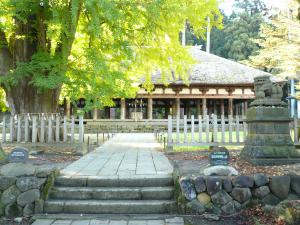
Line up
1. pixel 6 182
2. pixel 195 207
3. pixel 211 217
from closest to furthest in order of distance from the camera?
pixel 211 217 < pixel 195 207 < pixel 6 182

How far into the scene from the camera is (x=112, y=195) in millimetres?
5586

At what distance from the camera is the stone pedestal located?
738 centimetres

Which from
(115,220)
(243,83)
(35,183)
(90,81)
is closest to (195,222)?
(115,220)

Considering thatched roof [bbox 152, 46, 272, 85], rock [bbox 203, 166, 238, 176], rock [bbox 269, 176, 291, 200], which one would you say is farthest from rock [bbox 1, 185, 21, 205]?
thatched roof [bbox 152, 46, 272, 85]

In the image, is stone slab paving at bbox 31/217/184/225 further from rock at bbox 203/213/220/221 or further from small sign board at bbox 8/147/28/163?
small sign board at bbox 8/147/28/163

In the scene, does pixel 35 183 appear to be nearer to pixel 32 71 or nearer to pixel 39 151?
pixel 39 151

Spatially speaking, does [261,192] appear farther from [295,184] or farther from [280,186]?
[295,184]

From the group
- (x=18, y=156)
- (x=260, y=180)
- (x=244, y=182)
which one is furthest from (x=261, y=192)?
(x=18, y=156)

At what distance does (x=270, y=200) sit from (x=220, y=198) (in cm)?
81

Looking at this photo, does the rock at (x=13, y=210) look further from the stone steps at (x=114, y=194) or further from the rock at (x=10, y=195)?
the stone steps at (x=114, y=194)

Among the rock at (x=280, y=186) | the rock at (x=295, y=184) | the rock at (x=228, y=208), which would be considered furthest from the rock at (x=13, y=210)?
the rock at (x=295, y=184)

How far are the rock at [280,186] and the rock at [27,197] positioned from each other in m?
3.84

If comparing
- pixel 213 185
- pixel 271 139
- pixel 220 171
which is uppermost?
pixel 271 139

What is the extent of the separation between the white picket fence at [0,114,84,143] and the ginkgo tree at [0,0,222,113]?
0.92 metres
